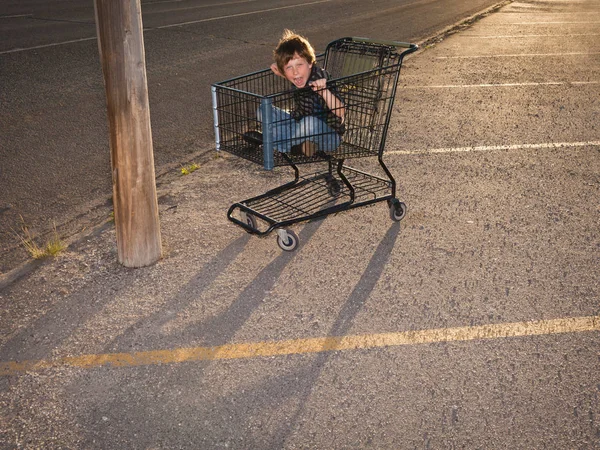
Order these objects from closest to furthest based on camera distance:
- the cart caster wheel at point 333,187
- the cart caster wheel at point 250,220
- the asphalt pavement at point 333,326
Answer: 1. the asphalt pavement at point 333,326
2. the cart caster wheel at point 250,220
3. the cart caster wheel at point 333,187

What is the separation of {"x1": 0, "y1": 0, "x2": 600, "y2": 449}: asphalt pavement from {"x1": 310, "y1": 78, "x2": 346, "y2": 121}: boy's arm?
3.23ft

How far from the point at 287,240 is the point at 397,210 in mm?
1032

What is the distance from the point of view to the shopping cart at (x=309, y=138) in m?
4.86

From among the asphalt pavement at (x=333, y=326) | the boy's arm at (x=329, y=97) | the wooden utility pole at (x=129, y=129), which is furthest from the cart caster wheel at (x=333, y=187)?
the wooden utility pole at (x=129, y=129)

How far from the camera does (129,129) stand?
4.44 metres

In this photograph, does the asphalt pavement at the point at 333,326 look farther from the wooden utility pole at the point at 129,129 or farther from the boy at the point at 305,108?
the boy at the point at 305,108

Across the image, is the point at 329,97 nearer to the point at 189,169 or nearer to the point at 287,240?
the point at 287,240

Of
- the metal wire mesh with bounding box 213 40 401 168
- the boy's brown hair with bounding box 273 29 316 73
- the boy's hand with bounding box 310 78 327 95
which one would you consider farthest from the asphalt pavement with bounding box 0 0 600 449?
the boy's brown hair with bounding box 273 29 316 73

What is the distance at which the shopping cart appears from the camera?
486 centimetres

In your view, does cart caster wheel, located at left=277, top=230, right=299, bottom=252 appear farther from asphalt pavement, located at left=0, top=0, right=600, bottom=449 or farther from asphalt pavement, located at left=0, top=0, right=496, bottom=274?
asphalt pavement, located at left=0, top=0, right=496, bottom=274

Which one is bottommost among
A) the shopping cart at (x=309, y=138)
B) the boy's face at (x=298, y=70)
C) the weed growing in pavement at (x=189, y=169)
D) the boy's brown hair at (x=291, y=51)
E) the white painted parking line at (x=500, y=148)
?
the white painted parking line at (x=500, y=148)

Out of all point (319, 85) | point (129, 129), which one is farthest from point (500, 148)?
point (129, 129)

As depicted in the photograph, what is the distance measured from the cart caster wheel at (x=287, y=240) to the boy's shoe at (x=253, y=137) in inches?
26.9

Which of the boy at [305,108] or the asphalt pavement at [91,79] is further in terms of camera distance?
the asphalt pavement at [91,79]
